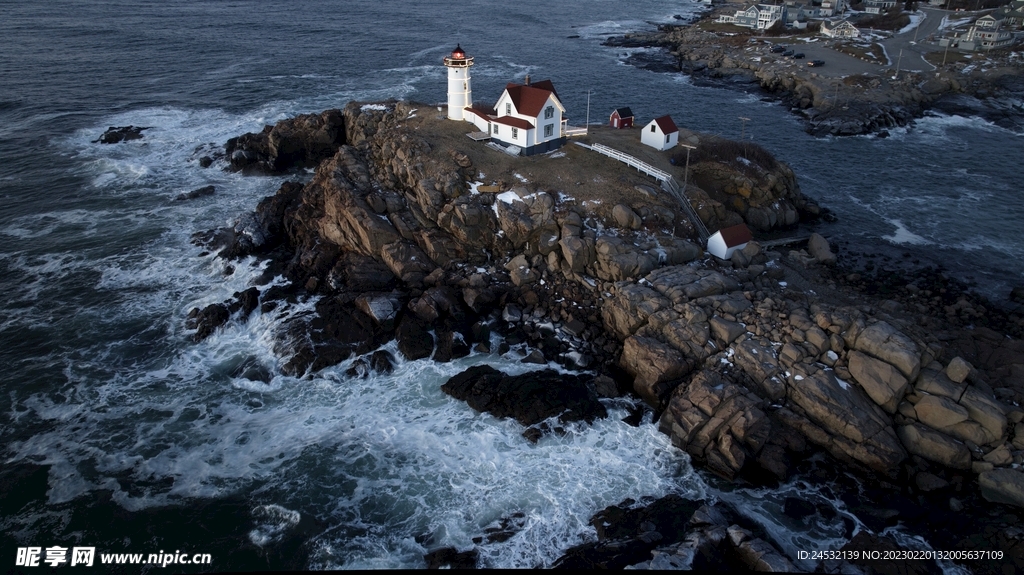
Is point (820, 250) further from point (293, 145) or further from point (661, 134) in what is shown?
point (293, 145)

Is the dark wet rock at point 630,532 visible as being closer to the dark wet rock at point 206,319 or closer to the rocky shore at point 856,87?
the dark wet rock at point 206,319

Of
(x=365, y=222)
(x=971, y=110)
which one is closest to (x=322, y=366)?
(x=365, y=222)

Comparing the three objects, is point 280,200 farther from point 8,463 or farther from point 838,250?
point 838,250

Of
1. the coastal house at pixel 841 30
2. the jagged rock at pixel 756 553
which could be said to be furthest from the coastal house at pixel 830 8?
the jagged rock at pixel 756 553

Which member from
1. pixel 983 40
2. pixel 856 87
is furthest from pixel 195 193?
pixel 983 40

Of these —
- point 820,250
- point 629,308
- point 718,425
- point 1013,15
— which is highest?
point 1013,15

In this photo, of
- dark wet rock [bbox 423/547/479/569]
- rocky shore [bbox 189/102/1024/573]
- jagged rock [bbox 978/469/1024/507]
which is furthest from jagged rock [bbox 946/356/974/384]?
dark wet rock [bbox 423/547/479/569]
